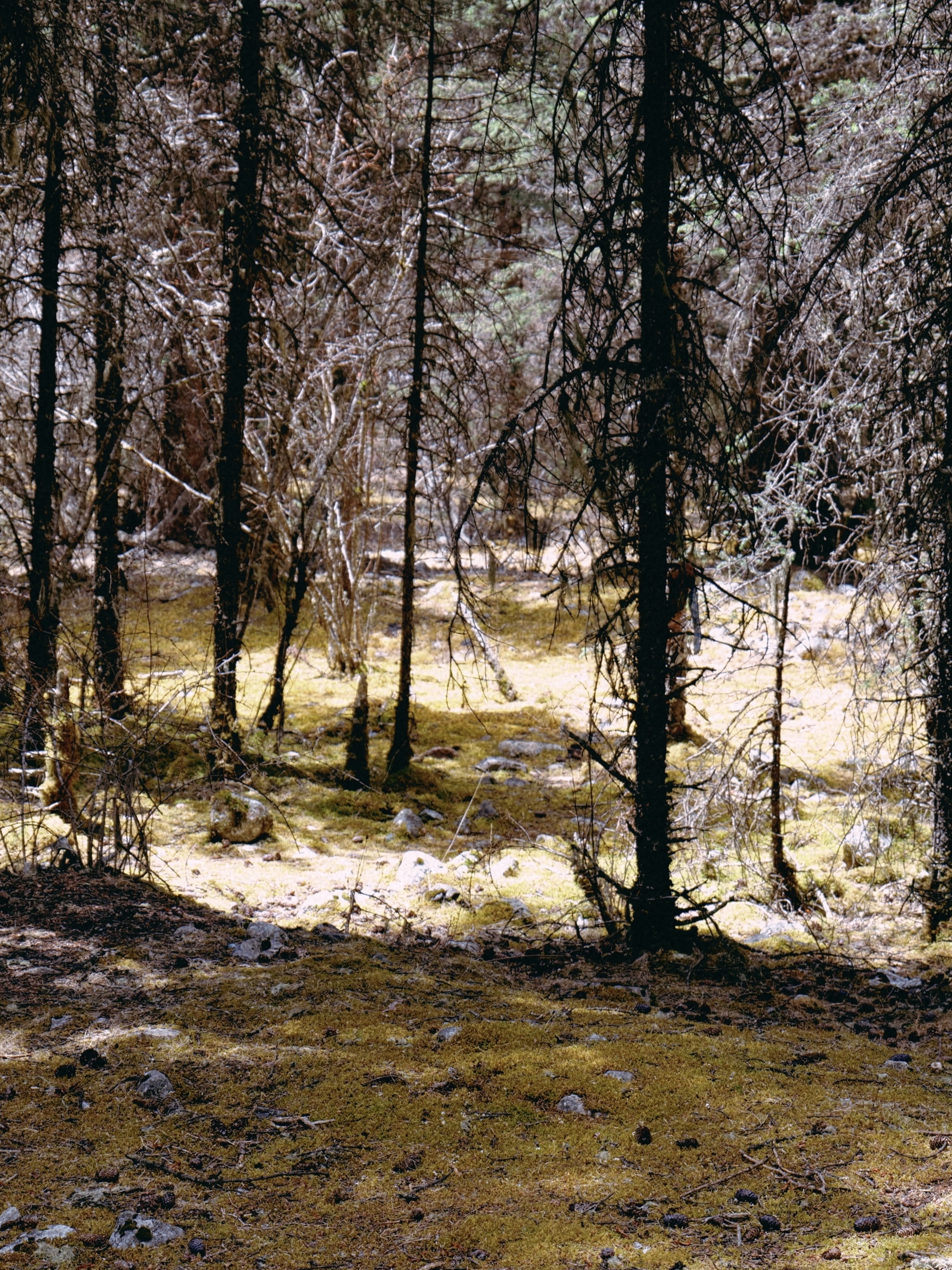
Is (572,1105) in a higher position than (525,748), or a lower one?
higher

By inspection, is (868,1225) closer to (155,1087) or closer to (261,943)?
(155,1087)

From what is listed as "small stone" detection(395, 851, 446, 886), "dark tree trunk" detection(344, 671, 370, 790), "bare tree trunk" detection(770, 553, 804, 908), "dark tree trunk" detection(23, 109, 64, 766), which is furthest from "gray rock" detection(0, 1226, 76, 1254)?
"dark tree trunk" detection(344, 671, 370, 790)

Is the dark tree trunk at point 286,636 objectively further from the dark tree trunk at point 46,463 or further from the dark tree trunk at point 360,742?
the dark tree trunk at point 46,463

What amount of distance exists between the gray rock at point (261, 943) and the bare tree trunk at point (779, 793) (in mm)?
3925

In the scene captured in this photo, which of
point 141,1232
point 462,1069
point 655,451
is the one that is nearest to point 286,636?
point 655,451

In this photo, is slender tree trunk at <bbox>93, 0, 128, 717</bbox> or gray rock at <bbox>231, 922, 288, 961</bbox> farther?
slender tree trunk at <bbox>93, 0, 128, 717</bbox>

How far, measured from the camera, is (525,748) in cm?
1266

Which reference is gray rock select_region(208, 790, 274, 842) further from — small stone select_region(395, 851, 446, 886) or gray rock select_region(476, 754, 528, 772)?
gray rock select_region(476, 754, 528, 772)

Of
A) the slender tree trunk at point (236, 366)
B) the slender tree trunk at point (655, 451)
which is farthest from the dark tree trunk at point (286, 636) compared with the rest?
the slender tree trunk at point (655, 451)

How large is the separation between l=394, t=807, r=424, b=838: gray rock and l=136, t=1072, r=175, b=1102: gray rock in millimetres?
6001

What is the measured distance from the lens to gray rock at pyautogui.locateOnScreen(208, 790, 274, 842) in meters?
8.99

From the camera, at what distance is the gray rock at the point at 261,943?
18.4ft

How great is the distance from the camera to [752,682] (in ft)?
51.4

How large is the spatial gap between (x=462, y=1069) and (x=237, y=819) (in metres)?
5.39
